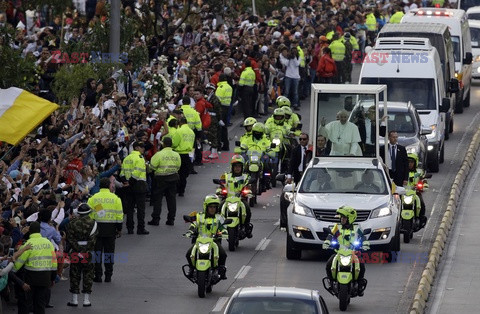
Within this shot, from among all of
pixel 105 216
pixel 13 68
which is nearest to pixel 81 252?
pixel 105 216

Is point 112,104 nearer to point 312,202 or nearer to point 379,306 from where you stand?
point 312,202

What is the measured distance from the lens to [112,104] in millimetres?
31219

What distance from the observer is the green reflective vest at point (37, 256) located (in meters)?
21.7

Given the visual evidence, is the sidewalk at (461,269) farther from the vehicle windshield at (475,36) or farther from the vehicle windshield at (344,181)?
the vehicle windshield at (475,36)

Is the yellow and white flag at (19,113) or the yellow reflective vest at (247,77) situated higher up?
the yellow and white flag at (19,113)

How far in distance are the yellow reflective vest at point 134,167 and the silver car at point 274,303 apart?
411 inches

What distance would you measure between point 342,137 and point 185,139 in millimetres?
4006

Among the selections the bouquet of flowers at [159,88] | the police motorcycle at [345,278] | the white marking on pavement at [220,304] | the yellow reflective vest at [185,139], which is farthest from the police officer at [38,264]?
the bouquet of flowers at [159,88]

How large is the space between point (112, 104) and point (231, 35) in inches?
594

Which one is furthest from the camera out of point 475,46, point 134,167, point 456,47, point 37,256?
point 475,46

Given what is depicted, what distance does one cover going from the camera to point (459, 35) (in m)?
46.2

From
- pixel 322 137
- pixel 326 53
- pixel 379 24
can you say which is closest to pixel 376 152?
pixel 322 137

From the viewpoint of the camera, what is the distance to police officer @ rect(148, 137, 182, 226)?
29.4 m

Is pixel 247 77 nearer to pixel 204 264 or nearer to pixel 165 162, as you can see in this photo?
pixel 165 162
